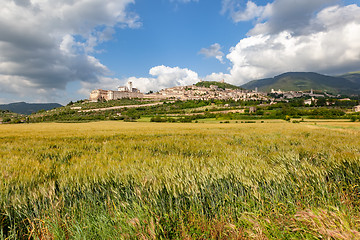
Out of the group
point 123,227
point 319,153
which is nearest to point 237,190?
point 123,227

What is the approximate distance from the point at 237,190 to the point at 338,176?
2.11 metres

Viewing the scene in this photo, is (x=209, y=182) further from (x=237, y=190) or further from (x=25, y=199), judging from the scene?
(x=25, y=199)

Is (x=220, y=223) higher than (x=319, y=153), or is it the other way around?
(x=220, y=223)

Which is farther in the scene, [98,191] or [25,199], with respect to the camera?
[98,191]

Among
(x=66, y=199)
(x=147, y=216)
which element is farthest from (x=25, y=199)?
(x=147, y=216)

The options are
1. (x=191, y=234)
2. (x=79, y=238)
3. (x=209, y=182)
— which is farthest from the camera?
(x=209, y=182)

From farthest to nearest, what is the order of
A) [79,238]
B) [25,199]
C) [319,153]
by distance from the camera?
[319,153]
[25,199]
[79,238]

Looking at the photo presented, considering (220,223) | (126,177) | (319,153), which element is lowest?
(319,153)

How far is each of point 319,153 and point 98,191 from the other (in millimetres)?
6605

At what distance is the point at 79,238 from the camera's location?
6.23ft

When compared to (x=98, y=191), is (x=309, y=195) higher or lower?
lower

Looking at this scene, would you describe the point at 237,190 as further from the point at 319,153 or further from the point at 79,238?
the point at 319,153

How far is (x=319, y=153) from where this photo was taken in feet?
18.5

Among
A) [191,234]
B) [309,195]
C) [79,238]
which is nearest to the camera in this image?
[79,238]
